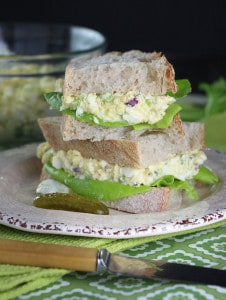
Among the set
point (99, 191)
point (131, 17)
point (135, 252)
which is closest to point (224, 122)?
point (99, 191)

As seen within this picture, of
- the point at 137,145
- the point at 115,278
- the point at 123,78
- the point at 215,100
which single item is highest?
the point at 123,78

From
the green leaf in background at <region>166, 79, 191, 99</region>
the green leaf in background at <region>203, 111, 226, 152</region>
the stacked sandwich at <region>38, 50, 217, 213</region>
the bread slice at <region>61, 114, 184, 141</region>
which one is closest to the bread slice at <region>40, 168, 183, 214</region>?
the stacked sandwich at <region>38, 50, 217, 213</region>

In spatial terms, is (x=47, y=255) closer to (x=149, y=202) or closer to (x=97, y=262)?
(x=97, y=262)

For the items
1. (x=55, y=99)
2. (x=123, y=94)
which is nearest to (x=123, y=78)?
(x=123, y=94)

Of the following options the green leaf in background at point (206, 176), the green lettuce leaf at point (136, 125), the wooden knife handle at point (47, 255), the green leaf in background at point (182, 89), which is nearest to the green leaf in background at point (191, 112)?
the green leaf in background at point (206, 176)

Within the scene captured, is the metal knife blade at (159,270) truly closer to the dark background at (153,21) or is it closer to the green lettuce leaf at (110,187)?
the green lettuce leaf at (110,187)

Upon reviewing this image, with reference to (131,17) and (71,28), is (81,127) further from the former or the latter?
(131,17)
